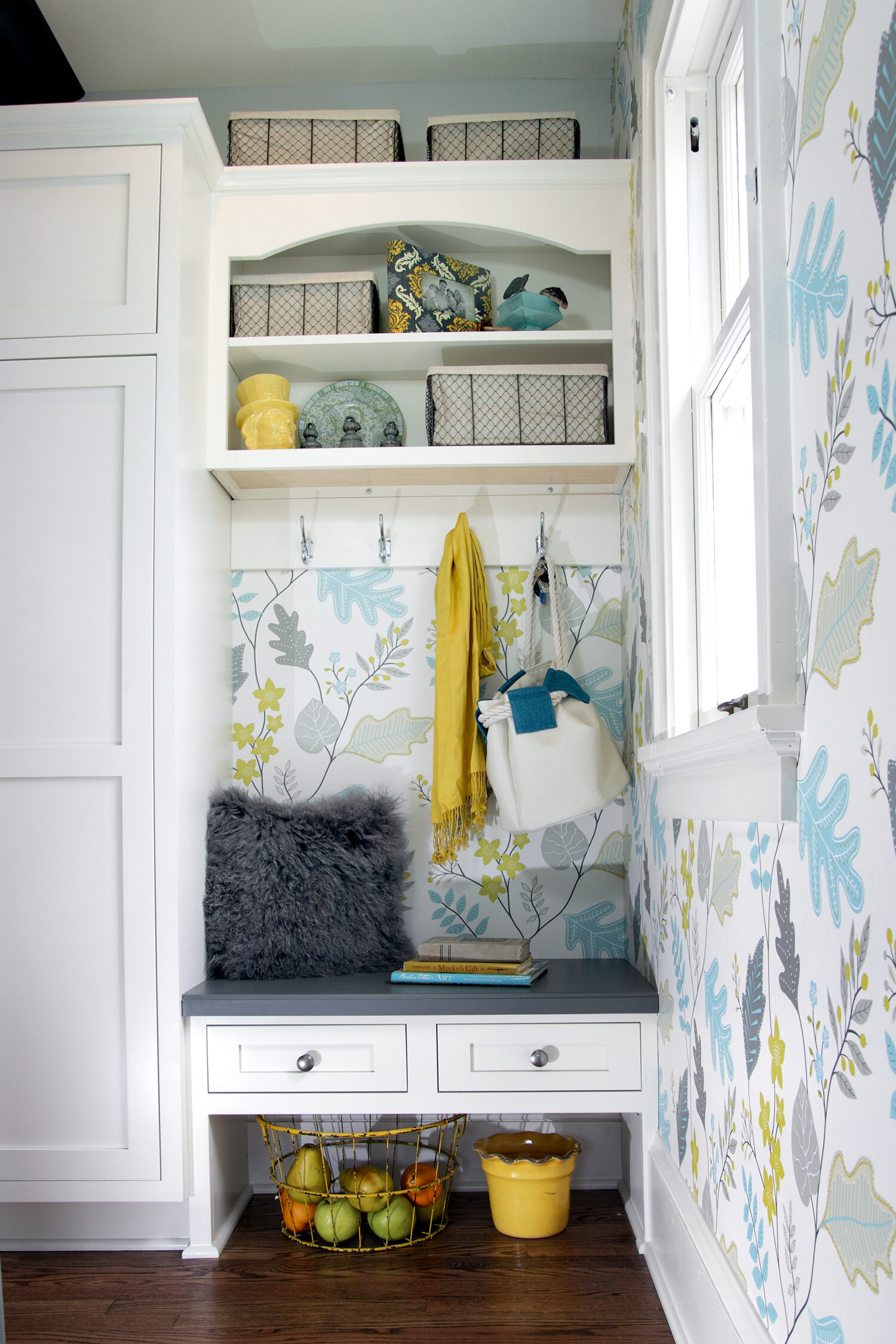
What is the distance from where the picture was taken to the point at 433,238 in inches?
93.4

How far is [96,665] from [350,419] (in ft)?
2.70

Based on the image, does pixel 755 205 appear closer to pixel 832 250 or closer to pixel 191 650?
pixel 832 250

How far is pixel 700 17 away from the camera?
5.18ft

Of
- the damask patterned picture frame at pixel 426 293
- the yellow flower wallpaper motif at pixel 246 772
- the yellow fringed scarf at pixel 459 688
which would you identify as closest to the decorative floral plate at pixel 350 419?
the damask patterned picture frame at pixel 426 293

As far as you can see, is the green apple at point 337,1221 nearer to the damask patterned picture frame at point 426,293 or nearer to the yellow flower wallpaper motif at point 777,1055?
the yellow flower wallpaper motif at point 777,1055

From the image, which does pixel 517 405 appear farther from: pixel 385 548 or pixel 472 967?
pixel 472 967

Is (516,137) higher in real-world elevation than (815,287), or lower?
higher

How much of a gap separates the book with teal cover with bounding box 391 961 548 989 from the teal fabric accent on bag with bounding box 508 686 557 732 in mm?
504

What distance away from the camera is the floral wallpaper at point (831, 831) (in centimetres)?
79

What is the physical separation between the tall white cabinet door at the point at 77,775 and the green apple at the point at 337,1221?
35 centimetres

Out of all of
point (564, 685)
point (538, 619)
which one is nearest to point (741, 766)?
point (564, 685)

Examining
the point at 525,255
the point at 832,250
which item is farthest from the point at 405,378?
the point at 832,250

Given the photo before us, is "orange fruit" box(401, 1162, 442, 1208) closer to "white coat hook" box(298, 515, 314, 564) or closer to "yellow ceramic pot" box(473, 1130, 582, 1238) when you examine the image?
"yellow ceramic pot" box(473, 1130, 582, 1238)

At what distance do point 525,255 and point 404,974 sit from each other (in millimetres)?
1735
